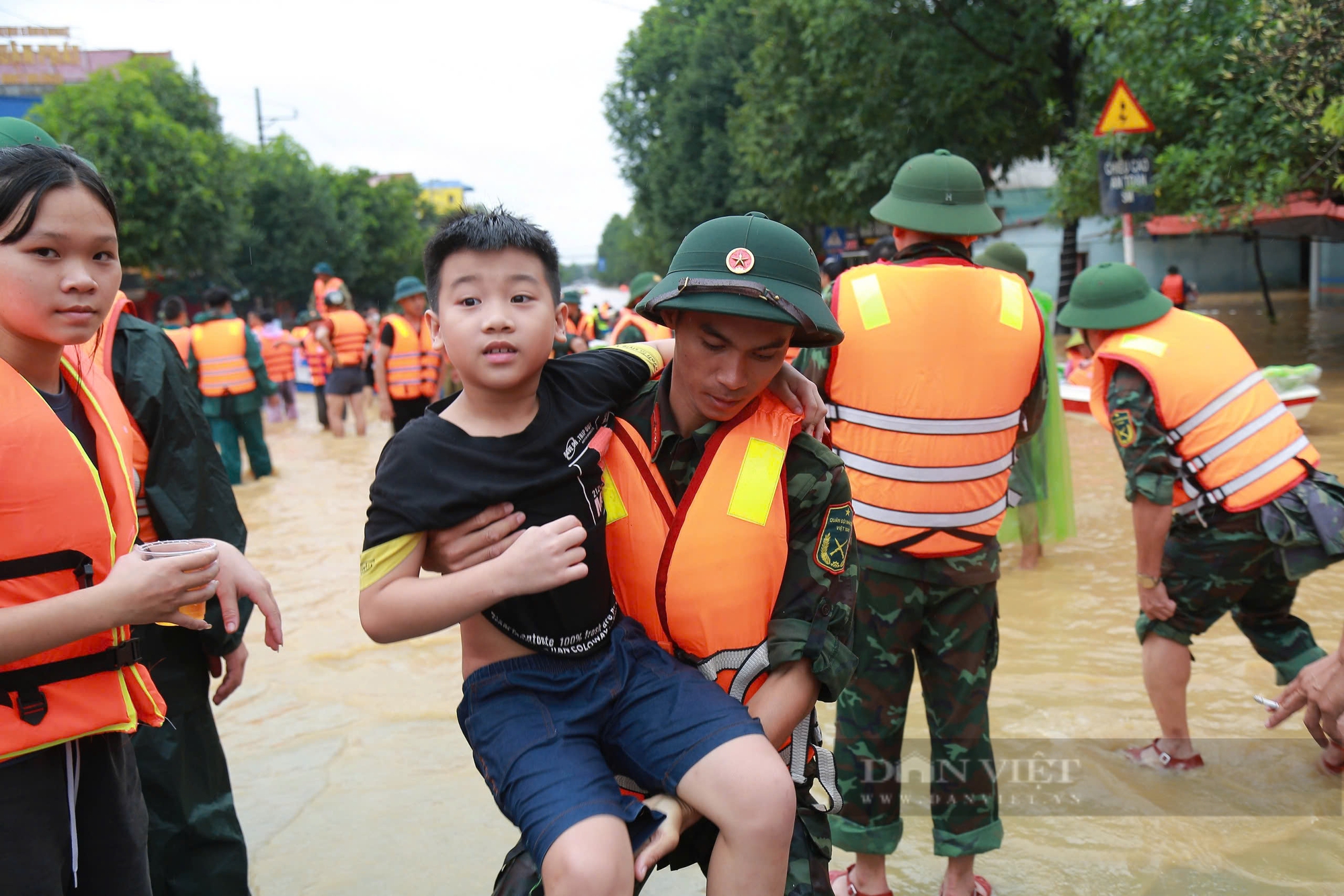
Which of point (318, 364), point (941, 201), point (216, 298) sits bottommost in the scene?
point (318, 364)

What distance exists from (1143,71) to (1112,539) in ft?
26.7

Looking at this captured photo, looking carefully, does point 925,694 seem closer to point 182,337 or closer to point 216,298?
point 182,337

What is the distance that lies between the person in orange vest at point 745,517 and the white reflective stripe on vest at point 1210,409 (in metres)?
2.38

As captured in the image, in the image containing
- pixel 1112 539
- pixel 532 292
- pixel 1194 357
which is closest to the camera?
pixel 532 292

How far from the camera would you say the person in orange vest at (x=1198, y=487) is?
12.9 ft

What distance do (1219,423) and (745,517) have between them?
2.72m

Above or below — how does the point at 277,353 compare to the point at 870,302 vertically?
below

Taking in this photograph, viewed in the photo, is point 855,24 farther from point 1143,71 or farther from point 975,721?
point 975,721

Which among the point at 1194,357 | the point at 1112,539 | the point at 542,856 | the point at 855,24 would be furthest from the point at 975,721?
the point at 855,24

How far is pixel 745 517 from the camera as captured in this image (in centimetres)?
A: 212

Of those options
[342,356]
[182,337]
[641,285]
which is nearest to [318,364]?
[342,356]

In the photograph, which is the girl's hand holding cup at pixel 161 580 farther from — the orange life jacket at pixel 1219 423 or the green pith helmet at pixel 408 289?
the green pith helmet at pixel 408 289

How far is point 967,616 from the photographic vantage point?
335 centimetres

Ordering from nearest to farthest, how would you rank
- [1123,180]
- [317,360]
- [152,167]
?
[1123,180], [317,360], [152,167]
